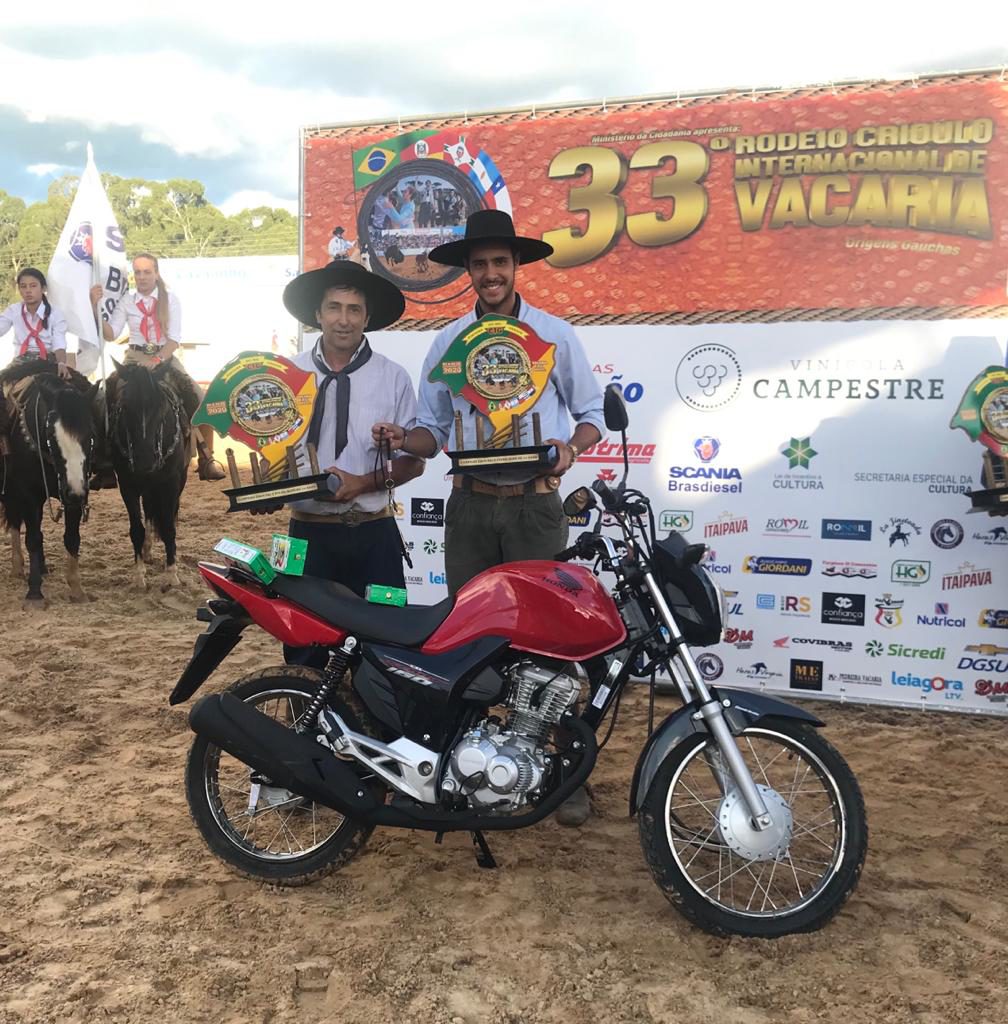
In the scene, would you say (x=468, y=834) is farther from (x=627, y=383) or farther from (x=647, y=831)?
(x=627, y=383)

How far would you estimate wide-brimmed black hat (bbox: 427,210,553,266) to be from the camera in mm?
3205

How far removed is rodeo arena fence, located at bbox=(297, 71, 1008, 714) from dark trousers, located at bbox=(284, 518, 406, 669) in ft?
6.05

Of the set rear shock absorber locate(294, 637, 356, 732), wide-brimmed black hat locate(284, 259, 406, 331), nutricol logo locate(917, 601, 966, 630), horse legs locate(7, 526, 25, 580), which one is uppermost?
wide-brimmed black hat locate(284, 259, 406, 331)

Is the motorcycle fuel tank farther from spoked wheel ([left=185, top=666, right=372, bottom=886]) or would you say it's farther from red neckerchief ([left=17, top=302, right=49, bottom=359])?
red neckerchief ([left=17, top=302, right=49, bottom=359])

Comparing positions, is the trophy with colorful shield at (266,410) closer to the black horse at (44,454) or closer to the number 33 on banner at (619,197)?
the number 33 on banner at (619,197)

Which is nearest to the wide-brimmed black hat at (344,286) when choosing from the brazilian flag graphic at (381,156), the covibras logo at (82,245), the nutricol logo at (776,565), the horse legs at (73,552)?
the brazilian flag graphic at (381,156)

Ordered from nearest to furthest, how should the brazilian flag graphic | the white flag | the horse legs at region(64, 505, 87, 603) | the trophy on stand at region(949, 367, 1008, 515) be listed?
1. the trophy on stand at region(949, 367, 1008, 515)
2. the brazilian flag graphic
3. the horse legs at region(64, 505, 87, 603)
4. the white flag

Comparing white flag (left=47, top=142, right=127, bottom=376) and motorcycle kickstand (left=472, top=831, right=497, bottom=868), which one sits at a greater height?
white flag (left=47, top=142, right=127, bottom=376)

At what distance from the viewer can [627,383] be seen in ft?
15.6

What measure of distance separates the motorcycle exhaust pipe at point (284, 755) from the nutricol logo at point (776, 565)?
2.64m

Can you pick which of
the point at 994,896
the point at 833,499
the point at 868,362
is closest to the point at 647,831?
the point at 994,896

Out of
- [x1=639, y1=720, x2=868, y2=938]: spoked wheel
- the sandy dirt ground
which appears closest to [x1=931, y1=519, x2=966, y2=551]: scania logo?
the sandy dirt ground

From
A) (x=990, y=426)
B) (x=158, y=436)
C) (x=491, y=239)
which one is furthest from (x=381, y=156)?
(x=990, y=426)

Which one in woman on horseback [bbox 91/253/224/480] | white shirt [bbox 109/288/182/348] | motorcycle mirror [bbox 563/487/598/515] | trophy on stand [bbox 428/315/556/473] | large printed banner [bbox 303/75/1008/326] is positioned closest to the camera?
motorcycle mirror [bbox 563/487/598/515]
